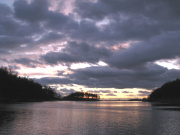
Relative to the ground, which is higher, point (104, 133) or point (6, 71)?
point (6, 71)

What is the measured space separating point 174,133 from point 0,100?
14275cm

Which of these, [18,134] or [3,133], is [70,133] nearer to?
[18,134]

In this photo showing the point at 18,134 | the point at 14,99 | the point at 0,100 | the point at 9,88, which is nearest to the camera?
the point at 18,134

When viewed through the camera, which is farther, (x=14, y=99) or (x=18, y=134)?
(x=14, y=99)

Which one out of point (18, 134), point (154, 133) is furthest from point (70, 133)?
point (154, 133)

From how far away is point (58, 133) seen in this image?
96.3ft

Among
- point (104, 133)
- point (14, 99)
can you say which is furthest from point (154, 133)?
point (14, 99)

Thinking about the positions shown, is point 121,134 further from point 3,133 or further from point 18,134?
point 3,133

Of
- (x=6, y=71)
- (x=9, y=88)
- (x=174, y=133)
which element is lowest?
(x=174, y=133)

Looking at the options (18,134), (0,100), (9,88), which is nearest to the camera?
(18,134)

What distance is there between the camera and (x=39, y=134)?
94.0ft

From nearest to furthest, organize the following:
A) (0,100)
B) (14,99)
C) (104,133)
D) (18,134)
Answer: (18,134) < (104,133) < (0,100) < (14,99)

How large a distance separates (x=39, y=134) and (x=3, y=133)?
5.24 m

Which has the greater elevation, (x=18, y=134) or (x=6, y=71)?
(x=6, y=71)
